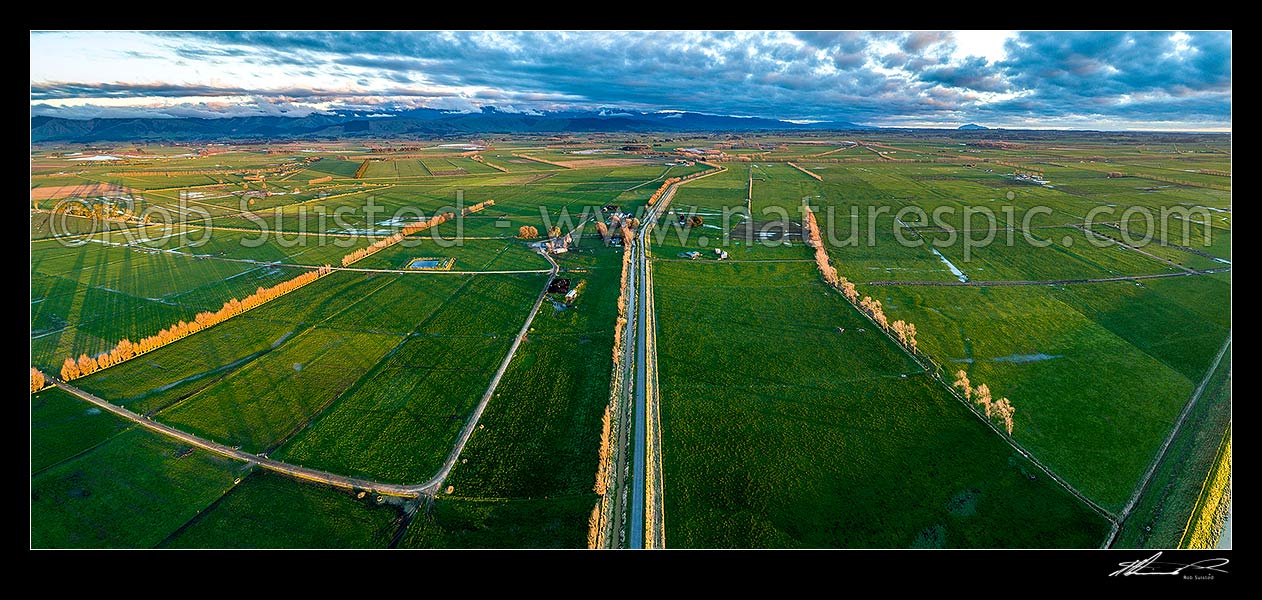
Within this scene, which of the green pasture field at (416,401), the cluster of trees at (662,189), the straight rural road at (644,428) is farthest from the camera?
the cluster of trees at (662,189)

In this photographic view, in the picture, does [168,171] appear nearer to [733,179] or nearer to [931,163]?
[733,179]

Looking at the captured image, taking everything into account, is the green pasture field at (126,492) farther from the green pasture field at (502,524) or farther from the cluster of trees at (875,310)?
the cluster of trees at (875,310)

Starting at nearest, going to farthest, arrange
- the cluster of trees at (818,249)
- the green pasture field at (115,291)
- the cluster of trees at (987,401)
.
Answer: the cluster of trees at (987,401) → the green pasture field at (115,291) → the cluster of trees at (818,249)

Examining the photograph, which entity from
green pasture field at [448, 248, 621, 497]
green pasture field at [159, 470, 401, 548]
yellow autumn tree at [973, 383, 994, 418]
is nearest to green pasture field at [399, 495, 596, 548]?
green pasture field at [448, 248, 621, 497]

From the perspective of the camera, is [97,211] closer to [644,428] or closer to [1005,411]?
[644,428]

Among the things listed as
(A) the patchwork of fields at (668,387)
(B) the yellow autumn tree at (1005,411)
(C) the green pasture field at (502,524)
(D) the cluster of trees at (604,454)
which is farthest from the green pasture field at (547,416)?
(B) the yellow autumn tree at (1005,411)

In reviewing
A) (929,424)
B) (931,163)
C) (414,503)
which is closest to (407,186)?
(414,503)

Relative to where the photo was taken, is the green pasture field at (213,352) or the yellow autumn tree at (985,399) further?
the green pasture field at (213,352)
